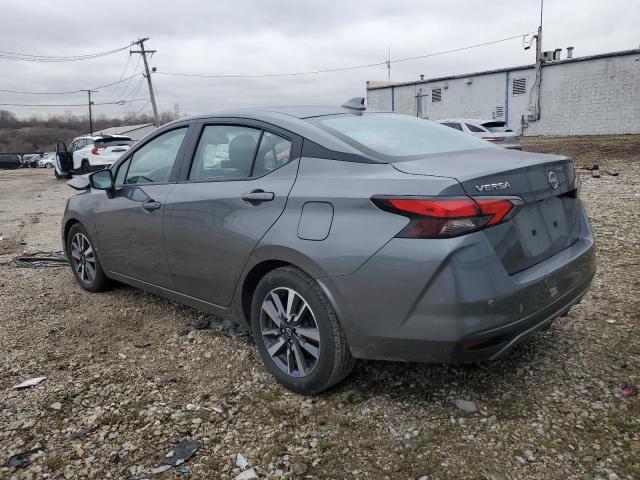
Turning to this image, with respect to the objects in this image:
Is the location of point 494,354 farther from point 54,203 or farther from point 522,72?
point 522,72

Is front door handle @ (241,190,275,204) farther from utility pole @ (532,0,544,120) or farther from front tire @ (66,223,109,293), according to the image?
utility pole @ (532,0,544,120)

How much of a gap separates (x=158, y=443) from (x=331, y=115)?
210 centimetres

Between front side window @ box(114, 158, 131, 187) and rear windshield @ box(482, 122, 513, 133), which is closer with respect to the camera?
front side window @ box(114, 158, 131, 187)

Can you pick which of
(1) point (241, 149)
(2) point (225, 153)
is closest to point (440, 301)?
(1) point (241, 149)

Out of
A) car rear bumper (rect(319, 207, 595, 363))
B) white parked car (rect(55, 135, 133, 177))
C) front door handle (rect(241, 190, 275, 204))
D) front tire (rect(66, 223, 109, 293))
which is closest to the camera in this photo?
car rear bumper (rect(319, 207, 595, 363))

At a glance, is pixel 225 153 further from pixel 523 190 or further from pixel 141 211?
pixel 523 190

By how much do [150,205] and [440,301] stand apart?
2.30 meters

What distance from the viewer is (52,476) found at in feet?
7.82

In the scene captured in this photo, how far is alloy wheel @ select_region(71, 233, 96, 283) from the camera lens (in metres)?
4.79

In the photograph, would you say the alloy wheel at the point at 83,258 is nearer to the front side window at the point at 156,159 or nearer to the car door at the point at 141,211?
the car door at the point at 141,211

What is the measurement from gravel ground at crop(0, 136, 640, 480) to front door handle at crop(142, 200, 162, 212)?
36.4 inches

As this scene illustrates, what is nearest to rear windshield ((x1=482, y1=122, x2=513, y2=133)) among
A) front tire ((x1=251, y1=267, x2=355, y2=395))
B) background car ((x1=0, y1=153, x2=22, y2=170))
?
front tire ((x1=251, y1=267, x2=355, y2=395))

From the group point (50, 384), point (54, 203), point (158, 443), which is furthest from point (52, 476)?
point (54, 203)

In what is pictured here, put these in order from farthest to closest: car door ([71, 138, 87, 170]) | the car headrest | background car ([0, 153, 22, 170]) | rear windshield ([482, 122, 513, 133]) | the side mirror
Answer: background car ([0, 153, 22, 170]), car door ([71, 138, 87, 170]), rear windshield ([482, 122, 513, 133]), the side mirror, the car headrest
